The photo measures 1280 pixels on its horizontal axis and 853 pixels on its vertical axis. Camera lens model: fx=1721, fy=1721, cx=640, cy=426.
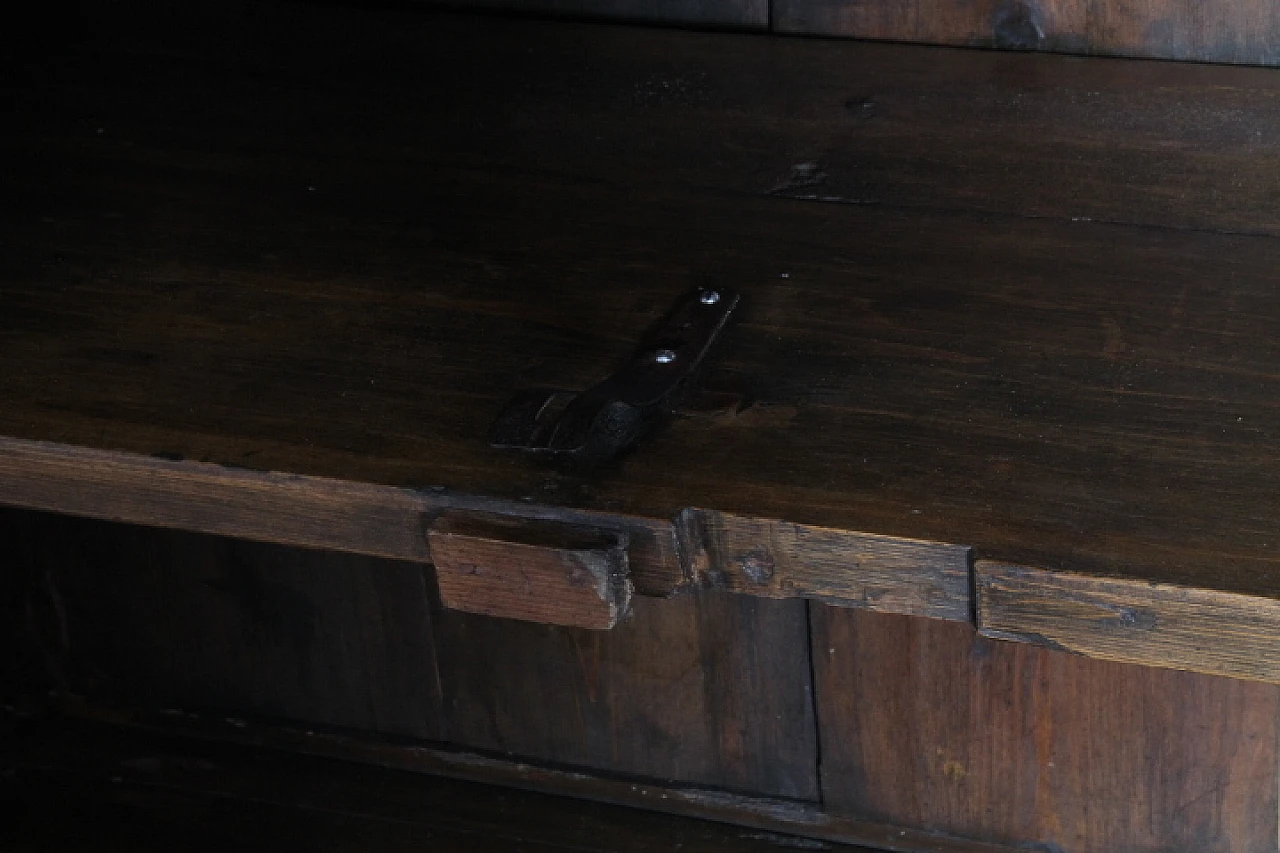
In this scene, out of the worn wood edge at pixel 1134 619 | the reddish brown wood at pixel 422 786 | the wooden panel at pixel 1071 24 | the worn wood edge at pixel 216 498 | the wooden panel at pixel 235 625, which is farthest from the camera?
the wooden panel at pixel 235 625

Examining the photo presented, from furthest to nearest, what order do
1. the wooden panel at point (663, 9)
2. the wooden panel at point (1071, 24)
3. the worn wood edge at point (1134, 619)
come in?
the wooden panel at point (663, 9) < the wooden panel at point (1071, 24) < the worn wood edge at point (1134, 619)

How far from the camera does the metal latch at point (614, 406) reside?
79 centimetres

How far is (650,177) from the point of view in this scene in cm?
102

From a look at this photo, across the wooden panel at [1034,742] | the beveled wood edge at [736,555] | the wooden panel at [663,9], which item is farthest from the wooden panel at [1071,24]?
the beveled wood edge at [736,555]

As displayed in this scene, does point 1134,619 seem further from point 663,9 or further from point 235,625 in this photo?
point 235,625

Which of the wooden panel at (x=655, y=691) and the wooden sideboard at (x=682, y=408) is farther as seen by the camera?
the wooden panel at (x=655, y=691)

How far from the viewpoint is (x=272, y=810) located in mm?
1413

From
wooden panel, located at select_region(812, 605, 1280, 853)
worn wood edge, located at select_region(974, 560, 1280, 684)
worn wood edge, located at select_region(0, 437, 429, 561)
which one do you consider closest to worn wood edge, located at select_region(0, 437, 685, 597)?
worn wood edge, located at select_region(0, 437, 429, 561)

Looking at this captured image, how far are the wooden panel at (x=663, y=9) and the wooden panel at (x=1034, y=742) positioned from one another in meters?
0.42

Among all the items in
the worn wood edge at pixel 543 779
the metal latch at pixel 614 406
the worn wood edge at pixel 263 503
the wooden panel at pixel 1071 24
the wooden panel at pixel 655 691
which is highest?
the wooden panel at pixel 1071 24

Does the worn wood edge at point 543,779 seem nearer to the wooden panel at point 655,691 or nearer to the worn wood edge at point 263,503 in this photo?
the wooden panel at point 655,691

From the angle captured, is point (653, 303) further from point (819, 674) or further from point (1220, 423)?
point (819, 674)

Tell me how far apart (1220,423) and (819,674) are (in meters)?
0.54

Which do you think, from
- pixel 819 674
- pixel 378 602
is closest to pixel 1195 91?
pixel 819 674
